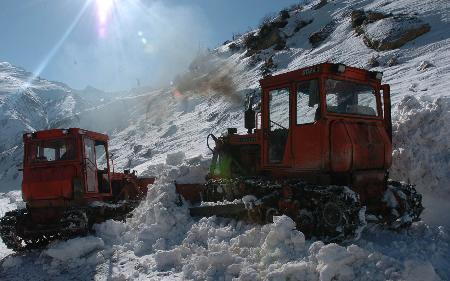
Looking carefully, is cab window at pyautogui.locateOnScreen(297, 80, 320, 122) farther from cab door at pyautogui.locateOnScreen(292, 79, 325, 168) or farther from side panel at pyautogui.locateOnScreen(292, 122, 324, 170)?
side panel at pyautogui.locateOnScreen(292, 122, 324, 170)

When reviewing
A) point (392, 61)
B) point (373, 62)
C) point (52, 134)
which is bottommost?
point (52, 134)

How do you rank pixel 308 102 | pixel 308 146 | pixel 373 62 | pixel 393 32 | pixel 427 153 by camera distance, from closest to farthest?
pixel 308 146 < pixel 308 102 < pixel 427 153 < pixel 373 62 < pixel 393 32

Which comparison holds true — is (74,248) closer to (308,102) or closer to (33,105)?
(308,102)

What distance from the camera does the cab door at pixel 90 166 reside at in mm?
10797

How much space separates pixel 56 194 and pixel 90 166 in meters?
1.22

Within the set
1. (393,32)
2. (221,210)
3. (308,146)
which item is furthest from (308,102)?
(393,32)

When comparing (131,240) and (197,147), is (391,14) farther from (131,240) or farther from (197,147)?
(131,240)

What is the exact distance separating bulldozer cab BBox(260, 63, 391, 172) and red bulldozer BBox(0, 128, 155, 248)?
4.38 m

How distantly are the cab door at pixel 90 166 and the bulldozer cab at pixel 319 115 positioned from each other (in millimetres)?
4677

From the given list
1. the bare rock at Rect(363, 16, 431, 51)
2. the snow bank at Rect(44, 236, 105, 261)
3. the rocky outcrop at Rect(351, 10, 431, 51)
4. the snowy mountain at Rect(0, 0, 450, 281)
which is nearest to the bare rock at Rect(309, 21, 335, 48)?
the rocky outcrop at Rect(351, 10, 431, 51)

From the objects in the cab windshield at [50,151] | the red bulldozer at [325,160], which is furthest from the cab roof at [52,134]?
the red bulldozer at [325,160]

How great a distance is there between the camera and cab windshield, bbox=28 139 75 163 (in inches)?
418

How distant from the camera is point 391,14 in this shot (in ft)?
77.5

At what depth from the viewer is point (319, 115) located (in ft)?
23.0
